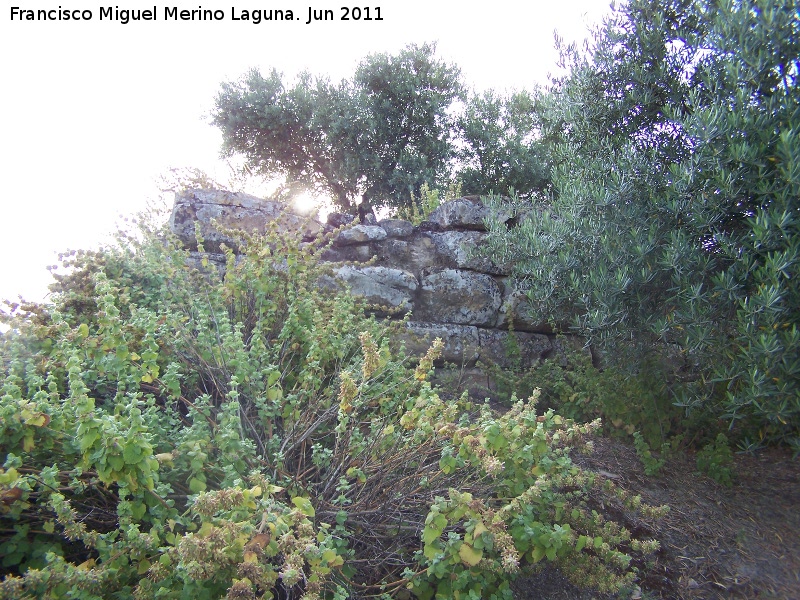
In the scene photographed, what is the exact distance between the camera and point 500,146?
1005 centimetres

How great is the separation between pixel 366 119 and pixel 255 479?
31.5ft

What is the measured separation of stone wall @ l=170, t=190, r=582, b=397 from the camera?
5.67 metres

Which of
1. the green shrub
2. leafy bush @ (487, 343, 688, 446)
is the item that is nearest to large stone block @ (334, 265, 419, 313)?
leafy bush @ (487, 343, 688, 446)

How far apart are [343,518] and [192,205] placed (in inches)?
172

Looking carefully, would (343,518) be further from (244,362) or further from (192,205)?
(192,205)

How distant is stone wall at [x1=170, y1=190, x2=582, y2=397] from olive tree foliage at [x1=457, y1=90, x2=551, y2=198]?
11.7 feet

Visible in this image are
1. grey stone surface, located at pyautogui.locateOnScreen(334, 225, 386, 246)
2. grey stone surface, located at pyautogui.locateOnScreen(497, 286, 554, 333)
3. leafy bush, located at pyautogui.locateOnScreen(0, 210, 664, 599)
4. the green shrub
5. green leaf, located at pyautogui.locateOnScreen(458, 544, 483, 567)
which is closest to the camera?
leafy bush, located at pyautogui.locateOnScreen(0, 210, 664, 599)

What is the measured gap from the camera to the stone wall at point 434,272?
567 cm

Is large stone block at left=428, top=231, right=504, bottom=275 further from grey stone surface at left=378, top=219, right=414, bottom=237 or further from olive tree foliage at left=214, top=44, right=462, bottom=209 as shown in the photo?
olive tree foliage at left=214, top=44, right=462, bottom=209

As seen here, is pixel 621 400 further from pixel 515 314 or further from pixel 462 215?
pixel 462 215

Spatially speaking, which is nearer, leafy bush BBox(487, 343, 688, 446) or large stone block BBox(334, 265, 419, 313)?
leafy bush BBox(487, 343, 688, 446)

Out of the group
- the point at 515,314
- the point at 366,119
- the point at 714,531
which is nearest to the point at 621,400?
the point at 714,531

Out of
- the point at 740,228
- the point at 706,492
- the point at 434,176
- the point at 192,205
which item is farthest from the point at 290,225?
the point at 434,176

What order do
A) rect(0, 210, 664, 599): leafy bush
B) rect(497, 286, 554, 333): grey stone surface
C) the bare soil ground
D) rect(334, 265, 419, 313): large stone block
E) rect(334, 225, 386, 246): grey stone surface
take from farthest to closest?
1. rect(334, 225, 386, 246): grey stone surface
2. rect(497, 286, 554, 333): grey stone surface
3. rect(334, 265, 419, 313): large stone block
4. the bare soil ground
5. rect(0, 210, 664, 599): leafy bush
